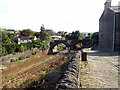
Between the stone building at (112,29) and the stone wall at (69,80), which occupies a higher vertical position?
the stone building at (112,29)

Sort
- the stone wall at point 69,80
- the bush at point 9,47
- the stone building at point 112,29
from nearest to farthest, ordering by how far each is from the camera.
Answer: the stone wall at point 69,80 → the stone building at point 112,29 → the bush at point 9,47

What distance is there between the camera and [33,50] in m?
33.4

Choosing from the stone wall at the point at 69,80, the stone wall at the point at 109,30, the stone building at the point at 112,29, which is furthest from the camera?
the stone wall at the point at 109,30

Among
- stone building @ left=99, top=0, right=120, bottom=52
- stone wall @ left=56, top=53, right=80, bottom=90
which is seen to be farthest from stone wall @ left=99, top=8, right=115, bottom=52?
stone wall @ left=56, top=53, right=80, bottom=90

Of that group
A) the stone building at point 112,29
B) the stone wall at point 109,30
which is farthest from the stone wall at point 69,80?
the stone wall at point 109,30

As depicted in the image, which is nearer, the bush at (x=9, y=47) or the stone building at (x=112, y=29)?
the stone building at (x=112, y=29)

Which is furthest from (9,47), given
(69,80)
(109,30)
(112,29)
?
(69,80)

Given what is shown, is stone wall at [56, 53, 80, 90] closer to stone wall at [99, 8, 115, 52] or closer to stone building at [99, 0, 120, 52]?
stone building at [99, 0, 120, 52]

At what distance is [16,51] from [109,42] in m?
21.2

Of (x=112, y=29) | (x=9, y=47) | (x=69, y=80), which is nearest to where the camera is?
(x=69, y=80)

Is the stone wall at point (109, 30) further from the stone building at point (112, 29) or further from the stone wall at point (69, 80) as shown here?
the stone wall at point (69, 80)

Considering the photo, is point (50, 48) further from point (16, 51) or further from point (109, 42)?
point (109, 42)

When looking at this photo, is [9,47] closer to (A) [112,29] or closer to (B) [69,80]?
(A) [112,29]

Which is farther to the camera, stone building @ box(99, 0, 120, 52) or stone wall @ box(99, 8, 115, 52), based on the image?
stone wall @ box(99, 8, 115, 52)
